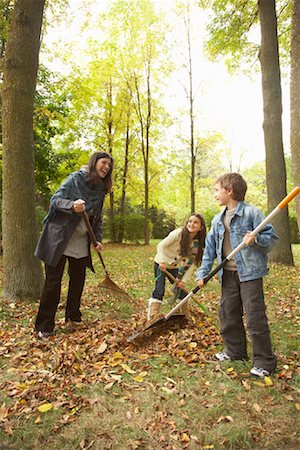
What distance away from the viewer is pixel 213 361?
3.64 metres

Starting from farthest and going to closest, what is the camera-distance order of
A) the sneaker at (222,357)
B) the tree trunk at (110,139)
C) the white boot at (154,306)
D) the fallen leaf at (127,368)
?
the tree trunk at (110,139) < the white boot at (154,306) < the sneaker at (222,357) < the fallen leaf at (127,368)

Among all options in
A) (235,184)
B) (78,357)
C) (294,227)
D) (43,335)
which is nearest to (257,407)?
(78,357)

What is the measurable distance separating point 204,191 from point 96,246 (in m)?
22.8

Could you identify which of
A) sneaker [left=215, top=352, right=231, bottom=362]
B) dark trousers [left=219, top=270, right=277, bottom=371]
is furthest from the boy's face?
sneaker [left=215, top=352, right=231, bottom=362]

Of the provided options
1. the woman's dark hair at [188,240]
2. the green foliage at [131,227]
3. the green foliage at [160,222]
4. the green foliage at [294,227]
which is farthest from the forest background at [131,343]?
the green foliage at [160,222]

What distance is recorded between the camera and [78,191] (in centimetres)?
428

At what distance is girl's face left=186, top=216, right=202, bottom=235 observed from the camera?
179 inches

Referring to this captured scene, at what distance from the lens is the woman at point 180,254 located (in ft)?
15.1

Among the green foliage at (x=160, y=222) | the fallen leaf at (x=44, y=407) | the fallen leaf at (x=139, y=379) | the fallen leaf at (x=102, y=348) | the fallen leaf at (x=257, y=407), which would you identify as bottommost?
the fallen leaf at (x=44, y=407)

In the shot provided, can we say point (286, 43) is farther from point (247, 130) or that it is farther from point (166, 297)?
point (247, 130)

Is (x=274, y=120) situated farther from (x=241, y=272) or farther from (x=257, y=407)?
(x=257, y=407)

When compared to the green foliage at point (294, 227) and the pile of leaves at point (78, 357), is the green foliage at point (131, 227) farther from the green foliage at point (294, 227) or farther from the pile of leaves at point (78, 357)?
the pile of leaves at point (78, 357)

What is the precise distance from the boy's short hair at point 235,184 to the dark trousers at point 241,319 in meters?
0.74

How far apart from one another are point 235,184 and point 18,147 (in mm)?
3162
